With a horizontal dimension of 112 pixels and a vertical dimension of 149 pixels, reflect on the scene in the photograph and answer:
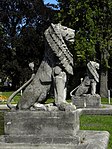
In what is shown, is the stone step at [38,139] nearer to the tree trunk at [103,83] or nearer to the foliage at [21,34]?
the tree trunk at [103,83]

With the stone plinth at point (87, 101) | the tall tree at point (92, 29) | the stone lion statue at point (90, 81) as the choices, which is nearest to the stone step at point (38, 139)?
the stone plinth at point (87, 101)

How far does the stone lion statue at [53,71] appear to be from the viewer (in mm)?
8375

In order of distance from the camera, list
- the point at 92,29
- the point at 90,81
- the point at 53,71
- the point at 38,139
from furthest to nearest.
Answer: the point at 92,29, the point at 90,81, the point at 53,71, the point at 38,139

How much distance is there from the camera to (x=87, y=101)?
71.3 feet

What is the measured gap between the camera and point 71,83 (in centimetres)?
4303

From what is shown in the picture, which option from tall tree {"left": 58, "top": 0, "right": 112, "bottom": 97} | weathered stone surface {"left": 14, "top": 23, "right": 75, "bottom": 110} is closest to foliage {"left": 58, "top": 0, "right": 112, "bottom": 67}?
tall tree {"left": 58, "top": 0, "right": 112, "bottom": 97}

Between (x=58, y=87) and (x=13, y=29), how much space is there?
164 feet

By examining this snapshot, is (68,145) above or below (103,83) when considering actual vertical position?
below

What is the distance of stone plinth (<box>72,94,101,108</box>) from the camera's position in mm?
21473

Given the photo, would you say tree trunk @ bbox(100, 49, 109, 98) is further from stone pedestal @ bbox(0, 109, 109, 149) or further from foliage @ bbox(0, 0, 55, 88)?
stone pedestal @ bbox(0, 109, 109, 149)

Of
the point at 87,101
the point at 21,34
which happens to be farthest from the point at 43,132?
the point at 21,34

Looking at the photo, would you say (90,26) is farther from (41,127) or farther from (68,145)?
(68,145)

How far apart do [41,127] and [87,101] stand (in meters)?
13.7

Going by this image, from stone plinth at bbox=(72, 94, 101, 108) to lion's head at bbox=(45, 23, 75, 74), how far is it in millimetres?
13058
